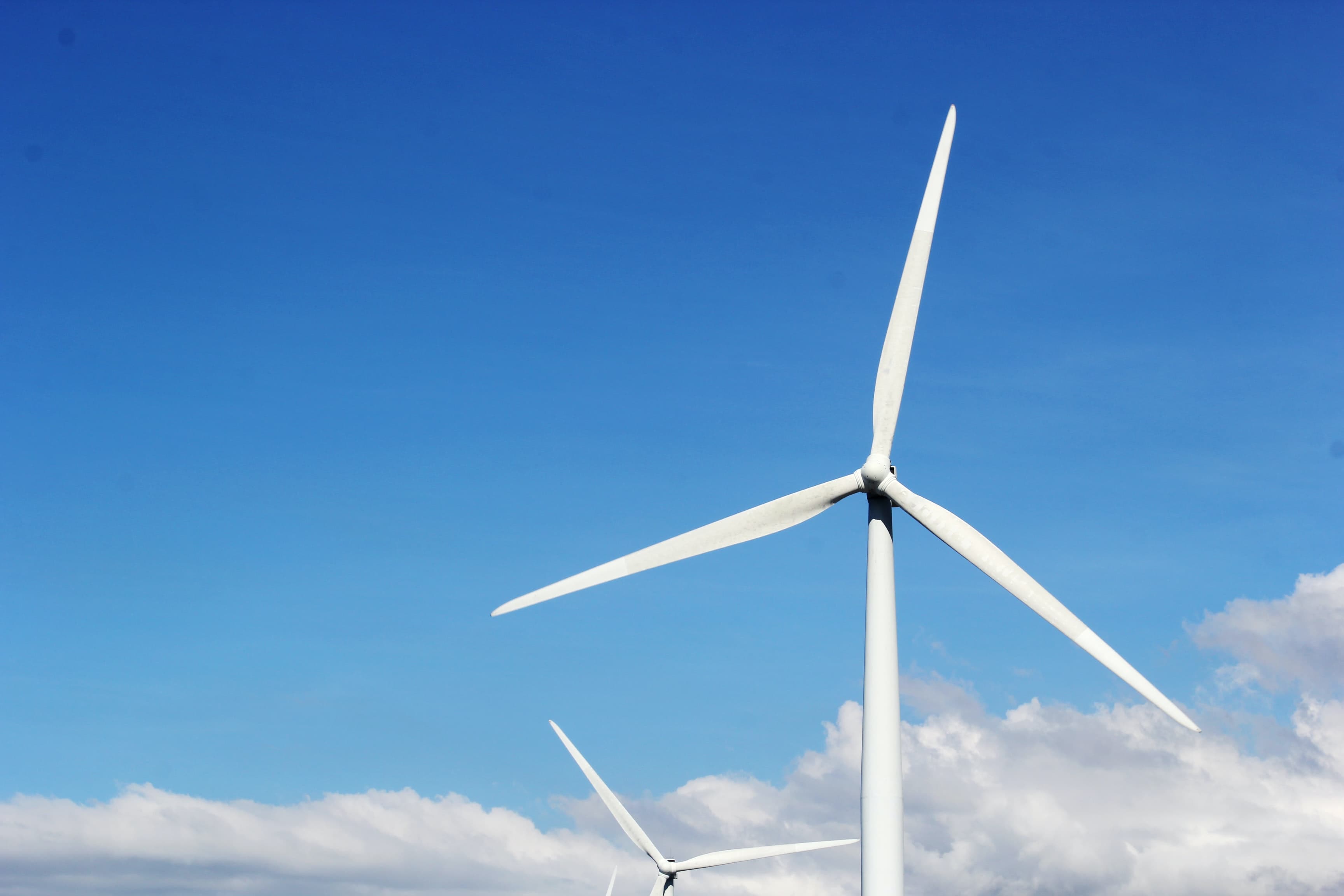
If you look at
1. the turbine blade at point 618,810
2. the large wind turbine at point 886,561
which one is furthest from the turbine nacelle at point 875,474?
the turbine blade at point 618,810

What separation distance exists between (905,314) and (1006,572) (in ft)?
34.0

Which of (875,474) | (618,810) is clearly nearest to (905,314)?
(875,474)

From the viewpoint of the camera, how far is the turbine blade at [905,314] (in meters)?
44.0

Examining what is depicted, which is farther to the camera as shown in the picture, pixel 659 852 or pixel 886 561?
pixel 659 852

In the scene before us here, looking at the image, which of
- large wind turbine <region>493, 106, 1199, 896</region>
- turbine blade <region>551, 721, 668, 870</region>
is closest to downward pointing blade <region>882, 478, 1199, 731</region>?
large wind turbine <region>493, 106, 1199, 896</region>

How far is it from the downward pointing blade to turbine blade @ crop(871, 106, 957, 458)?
2.68m

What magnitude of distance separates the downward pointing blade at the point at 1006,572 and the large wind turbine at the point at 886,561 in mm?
29

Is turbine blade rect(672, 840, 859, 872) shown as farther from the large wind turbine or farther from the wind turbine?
the large wind turbine

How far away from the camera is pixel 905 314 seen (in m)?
44.8

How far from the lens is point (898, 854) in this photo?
3641 cm

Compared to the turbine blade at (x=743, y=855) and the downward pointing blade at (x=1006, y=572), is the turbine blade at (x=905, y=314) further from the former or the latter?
the turbine blade at (x=743, y=855)

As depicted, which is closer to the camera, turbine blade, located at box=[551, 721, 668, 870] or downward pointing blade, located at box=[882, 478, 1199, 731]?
downward pointing blade, located at box=[882, 478, 1199, 731]

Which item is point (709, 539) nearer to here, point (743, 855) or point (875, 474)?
point (875, 474)

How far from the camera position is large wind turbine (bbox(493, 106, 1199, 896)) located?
3634 centimetres
